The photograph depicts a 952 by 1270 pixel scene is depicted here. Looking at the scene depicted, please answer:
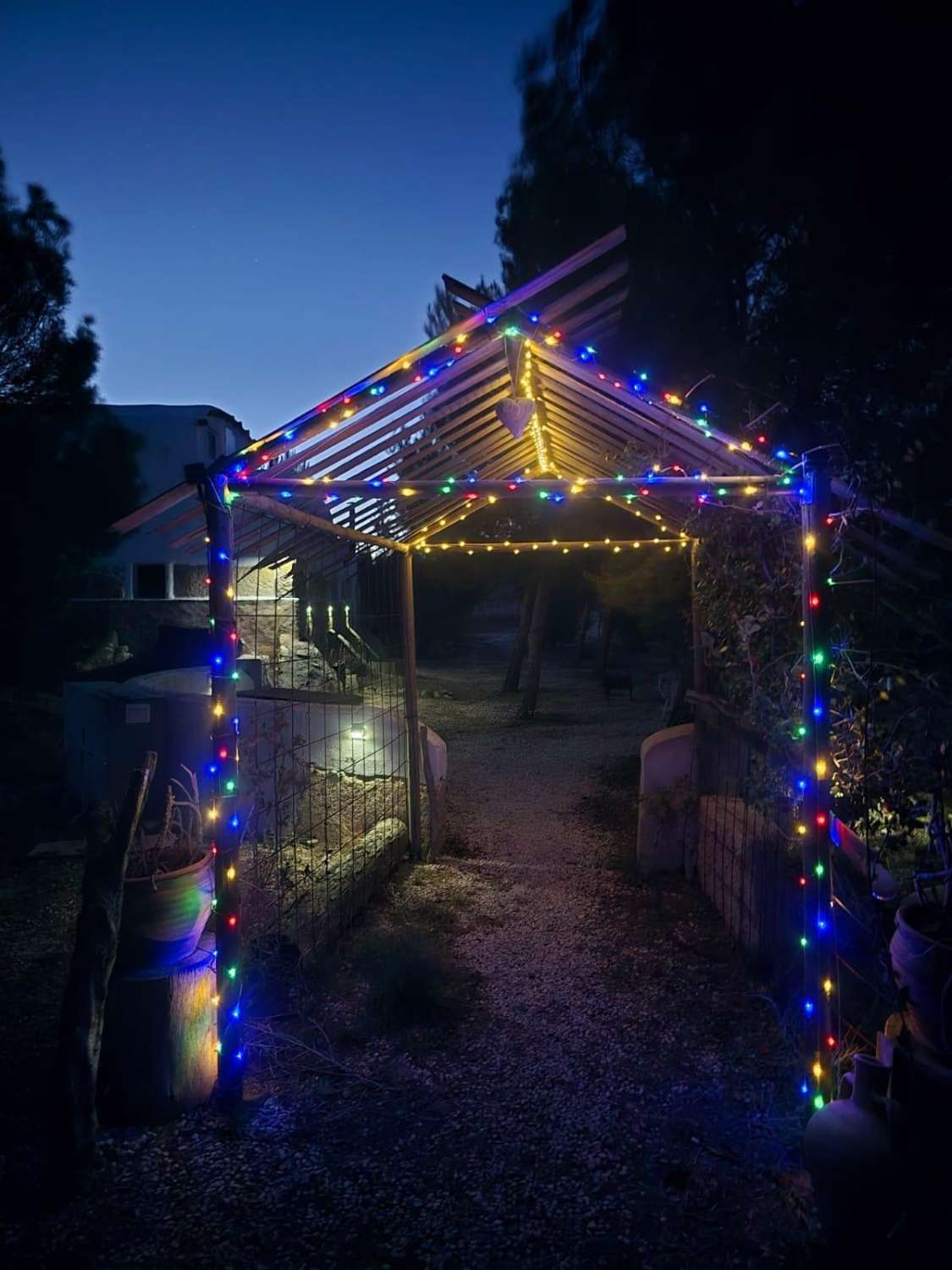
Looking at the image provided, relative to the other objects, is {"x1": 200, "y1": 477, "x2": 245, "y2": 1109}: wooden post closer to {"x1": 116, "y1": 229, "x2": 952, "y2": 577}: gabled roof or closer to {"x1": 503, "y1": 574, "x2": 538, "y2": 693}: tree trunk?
{"x1": 116, "y1": 229, "x2": 952, "y2": 577}: gabled roof

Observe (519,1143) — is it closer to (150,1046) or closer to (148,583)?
(150,1046)

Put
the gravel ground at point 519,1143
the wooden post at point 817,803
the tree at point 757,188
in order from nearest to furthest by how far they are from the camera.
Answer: the gravel ground at point 519,1143 < the wooden post at point 817,803 < the tree at point 757,188

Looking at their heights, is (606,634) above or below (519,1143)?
above

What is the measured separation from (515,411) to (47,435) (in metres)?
10.2

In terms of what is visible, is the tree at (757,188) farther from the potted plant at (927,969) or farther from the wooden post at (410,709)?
the wooden post at (410,709)

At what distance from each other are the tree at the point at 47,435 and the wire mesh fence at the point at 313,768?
489 centimetres

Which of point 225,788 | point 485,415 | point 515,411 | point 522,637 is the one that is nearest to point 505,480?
point 515,411

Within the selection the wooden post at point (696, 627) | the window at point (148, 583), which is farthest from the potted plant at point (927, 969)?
the window at point (148, 583)

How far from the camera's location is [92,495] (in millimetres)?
12641

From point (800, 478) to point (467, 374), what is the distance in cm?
160

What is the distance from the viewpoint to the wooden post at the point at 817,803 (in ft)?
10.9

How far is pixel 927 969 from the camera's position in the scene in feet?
8.75

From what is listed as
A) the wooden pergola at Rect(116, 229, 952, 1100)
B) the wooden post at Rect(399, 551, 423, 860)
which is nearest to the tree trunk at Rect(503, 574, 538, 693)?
the wooden post at Rect(399, 551, 423, 860)

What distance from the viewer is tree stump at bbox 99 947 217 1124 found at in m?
3.41
